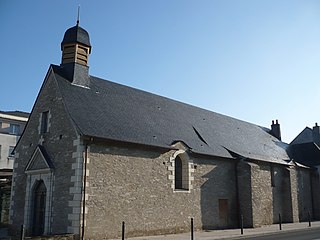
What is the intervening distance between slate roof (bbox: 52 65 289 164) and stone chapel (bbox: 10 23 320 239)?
0.08 meters

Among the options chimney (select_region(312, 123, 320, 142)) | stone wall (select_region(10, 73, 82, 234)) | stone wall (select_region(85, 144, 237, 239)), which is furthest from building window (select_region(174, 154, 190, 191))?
chimney (select_region(312, 123, 320, 142))

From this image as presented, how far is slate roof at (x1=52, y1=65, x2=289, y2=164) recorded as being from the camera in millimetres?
15841

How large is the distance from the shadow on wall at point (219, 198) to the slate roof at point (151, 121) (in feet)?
3.74

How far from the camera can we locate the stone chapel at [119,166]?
14.4 meters

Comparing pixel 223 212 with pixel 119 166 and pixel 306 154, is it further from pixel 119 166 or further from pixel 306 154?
pixel 306 154

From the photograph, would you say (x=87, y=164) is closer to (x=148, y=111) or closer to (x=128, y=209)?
(x=128, y=209)

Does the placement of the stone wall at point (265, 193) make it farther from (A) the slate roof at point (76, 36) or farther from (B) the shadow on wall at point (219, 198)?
(A) the slate roof at point (76, 36)

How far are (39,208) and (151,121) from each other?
715 cm

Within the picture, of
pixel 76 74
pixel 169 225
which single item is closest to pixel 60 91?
pixel 76 74

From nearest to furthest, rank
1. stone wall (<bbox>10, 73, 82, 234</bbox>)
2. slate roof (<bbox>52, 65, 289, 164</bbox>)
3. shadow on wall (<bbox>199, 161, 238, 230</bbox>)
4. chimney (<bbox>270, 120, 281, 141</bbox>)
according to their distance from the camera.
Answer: stone wall (<bbox>10, 73, 82, 234</bbox>) → slate roof (<bbox>52, 65, 289, 164</bbox>) → shadow on wall (<bbox>199, 161, 238, 230</bbox>) → chimney (<bbox>270, 120, 281, 141</bbox>)

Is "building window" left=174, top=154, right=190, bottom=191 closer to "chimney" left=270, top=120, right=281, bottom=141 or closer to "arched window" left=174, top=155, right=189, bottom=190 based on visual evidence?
"arched window" left=174, top=155, right=189, bottom=190

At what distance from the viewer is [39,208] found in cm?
1580

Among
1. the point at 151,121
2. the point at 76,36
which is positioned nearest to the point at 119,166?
the point at 151,121

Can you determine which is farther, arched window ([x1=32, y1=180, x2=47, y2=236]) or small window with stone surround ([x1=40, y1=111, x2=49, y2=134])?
small window with stone surround ([x1=40, y1=111, x2=49, y2=134])
